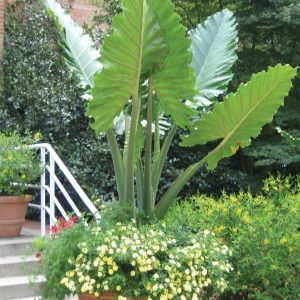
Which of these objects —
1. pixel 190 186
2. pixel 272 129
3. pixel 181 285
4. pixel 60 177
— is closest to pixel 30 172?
pixel 60 177

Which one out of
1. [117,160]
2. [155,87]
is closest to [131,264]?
[117,160]

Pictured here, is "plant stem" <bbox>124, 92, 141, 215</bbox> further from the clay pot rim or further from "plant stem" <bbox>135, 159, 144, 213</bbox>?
the clay pot rim

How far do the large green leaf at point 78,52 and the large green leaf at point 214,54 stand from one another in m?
1.22

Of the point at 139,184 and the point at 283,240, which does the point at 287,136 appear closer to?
the point at 139,184

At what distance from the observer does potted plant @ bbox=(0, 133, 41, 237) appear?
705 cm

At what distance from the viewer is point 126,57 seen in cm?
521

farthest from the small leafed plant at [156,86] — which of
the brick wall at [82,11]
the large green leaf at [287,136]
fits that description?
the brick wall at [82,11]

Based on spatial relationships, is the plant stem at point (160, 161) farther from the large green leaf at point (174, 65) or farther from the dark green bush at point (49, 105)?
the dark green bush at point (49, 105)

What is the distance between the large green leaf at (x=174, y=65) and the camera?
17.8ft

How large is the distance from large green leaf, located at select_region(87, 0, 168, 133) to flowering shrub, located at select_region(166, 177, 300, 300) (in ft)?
4.16

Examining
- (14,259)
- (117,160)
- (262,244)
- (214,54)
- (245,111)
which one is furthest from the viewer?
(214,54)

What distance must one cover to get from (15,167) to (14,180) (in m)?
0.16

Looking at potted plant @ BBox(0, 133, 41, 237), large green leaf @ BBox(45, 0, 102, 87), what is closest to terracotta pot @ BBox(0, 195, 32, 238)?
potted plant @ BBox(0, 133, 41, 237)

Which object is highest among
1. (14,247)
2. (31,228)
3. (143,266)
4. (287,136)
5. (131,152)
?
(287,136)
